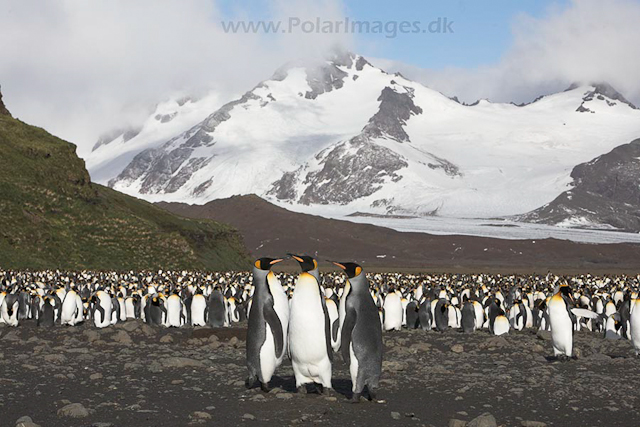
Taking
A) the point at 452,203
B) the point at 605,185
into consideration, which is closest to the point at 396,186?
the point at 452,203

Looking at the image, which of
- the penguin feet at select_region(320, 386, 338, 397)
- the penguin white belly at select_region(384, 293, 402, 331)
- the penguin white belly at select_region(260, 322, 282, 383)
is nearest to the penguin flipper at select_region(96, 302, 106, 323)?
the penguin white belly at select_region(384, 293, 402, 331)

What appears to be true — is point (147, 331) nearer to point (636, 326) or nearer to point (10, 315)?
point (10, 315)

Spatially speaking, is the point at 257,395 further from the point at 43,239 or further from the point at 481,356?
the point at 43,239

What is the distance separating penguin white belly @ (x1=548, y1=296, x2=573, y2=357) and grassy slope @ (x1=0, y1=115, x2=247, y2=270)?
29668 mm

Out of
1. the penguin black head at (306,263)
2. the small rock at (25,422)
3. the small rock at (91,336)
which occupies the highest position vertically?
the penguin black head at (306,263)

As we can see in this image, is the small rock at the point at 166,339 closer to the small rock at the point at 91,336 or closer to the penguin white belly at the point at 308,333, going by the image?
the small rock at the point at 91,336

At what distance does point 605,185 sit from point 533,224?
4021 centimetres

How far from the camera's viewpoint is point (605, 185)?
180m

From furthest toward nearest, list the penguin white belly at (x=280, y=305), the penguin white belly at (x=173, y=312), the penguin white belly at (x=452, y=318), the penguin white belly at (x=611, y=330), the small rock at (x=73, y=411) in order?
the penguin white belly at (x=452, y=318) → the penguin white belly at (x=173, y=312) → the penguin white belly at (x=611, y=330) → the penguin white belly at (x=280, y=305) → the small rock at (x=73, y=411)

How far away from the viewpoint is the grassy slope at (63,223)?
1502 inches

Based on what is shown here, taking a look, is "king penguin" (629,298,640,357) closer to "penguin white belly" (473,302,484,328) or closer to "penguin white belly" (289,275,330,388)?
"penguin white belly" (473,302,484,328)

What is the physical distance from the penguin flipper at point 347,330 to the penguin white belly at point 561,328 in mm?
4982

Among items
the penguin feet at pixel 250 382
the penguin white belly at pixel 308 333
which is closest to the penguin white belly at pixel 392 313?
the penguin feet at pixel 250 382

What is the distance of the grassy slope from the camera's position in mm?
38156
